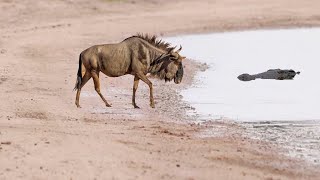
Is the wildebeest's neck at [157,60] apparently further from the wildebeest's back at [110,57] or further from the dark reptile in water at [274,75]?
the dark reptile in water at [274,75]

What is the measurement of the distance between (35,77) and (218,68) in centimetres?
701

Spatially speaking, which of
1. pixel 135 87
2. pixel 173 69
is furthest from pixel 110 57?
pixel 173 69

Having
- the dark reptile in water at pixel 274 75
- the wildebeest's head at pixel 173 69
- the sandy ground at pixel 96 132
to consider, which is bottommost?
the sandy ground at pixel 96 132

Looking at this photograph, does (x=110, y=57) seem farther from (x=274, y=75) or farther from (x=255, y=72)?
(x=255, y=72)

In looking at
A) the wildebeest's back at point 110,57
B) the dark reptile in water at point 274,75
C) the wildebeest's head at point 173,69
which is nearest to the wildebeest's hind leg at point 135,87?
the wildebeest's back at point 110,57

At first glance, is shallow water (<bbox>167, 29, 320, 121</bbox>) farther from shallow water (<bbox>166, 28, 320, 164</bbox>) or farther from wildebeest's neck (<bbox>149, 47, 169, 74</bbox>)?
wildebeest's neck (<bbox>149, 47, 169, 74</bbox>)

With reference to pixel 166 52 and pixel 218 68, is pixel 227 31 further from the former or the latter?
pixel 166 52

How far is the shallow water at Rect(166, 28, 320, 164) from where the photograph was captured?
17.2 metres

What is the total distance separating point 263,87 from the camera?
24.2m

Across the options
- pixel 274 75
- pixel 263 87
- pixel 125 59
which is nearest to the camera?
pixel 125 59

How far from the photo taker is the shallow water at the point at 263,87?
56.5ft

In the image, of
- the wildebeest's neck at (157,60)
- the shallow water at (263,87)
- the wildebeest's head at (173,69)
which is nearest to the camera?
the shallow water at (263,87)

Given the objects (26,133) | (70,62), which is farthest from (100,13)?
(26,133)

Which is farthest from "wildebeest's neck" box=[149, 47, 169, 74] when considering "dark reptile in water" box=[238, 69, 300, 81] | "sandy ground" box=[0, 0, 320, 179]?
"dark reptile in water" box=[238, 69, 300, 81]
